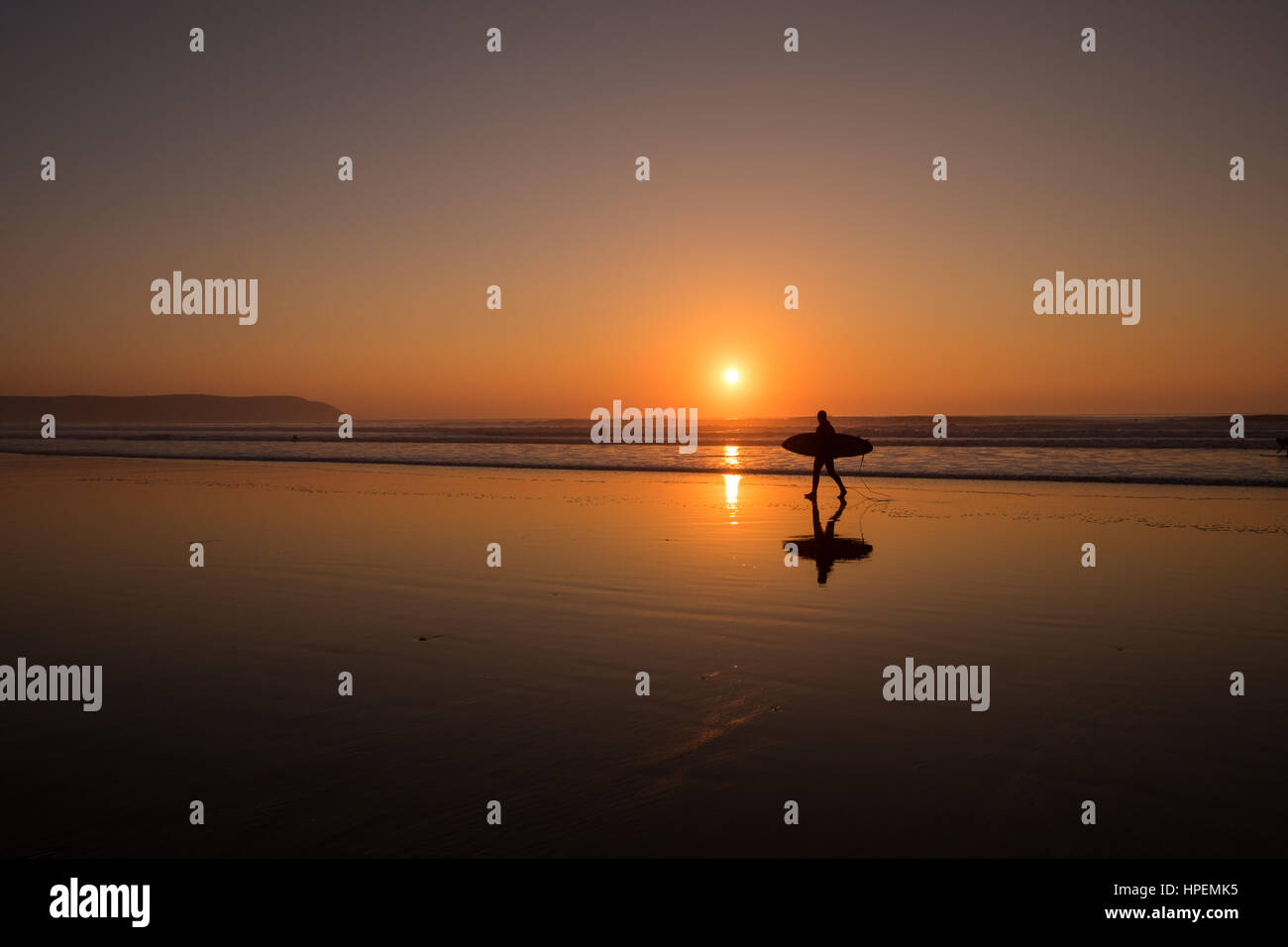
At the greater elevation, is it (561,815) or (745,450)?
(745,450)

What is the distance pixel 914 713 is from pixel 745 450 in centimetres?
4209

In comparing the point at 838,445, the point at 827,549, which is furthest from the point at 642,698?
the point at 838,445

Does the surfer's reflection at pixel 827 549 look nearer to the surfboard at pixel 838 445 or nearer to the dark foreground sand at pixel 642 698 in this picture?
the dark foreground sand at pixel 642 698

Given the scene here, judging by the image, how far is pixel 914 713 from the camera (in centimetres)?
629

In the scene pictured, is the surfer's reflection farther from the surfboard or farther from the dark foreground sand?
the surfboard

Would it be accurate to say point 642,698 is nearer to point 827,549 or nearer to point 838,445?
point 827,549

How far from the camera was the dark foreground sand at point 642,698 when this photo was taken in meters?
4.59

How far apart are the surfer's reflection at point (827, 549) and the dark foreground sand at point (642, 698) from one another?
0.30 metres

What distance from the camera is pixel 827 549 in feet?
45.5

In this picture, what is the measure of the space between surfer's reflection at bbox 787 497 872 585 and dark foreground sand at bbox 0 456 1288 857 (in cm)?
30

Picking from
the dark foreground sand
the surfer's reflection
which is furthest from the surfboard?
the dark foreground sand
